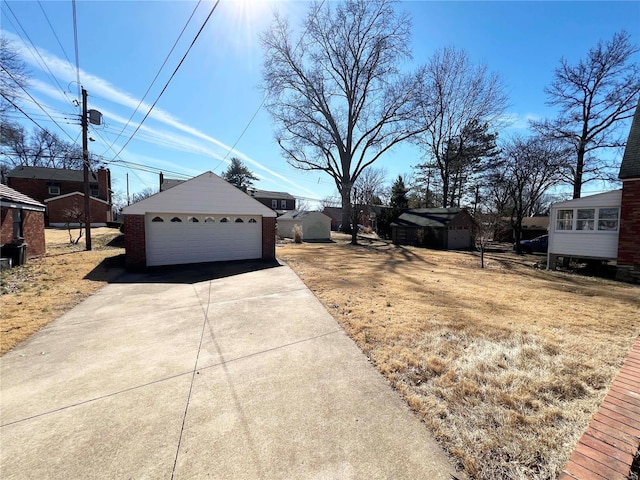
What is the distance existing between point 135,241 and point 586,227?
20.0 m

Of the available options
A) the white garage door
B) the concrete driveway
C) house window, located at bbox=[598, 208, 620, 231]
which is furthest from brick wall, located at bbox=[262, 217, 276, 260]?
house window, located at bbox=[598, 208, 620, 231]

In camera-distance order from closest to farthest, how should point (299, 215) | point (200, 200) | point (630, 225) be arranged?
point (630, 225)
point (200, 200)
point (299, 215)

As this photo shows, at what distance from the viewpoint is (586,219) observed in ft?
41.4

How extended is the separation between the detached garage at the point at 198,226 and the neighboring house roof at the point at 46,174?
31.8 m

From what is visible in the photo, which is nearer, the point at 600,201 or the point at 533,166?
the point at 600,201

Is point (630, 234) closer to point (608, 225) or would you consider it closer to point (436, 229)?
point (608, 225)

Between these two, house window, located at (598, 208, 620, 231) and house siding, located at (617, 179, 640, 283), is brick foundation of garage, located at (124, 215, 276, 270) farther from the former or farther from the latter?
house window, located at (598, 208, 620, 231)

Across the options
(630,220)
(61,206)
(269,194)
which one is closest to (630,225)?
(630,220)

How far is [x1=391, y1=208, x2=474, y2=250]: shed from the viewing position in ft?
78.7

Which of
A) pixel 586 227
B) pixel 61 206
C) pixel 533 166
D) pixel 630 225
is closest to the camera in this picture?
pixel 630 225

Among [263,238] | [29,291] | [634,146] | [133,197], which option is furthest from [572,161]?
[133,197]

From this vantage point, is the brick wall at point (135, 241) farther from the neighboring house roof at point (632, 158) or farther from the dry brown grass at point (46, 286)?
the neighboring house roof at point (632, 158)

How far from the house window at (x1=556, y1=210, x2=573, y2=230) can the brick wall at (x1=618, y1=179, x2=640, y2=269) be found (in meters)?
1.99

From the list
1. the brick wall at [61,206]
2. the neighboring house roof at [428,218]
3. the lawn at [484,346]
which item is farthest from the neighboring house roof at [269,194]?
the lawn at [484,346]
